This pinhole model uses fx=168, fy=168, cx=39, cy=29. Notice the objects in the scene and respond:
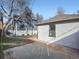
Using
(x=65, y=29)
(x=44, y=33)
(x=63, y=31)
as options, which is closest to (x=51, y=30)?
(x=44, y=33)

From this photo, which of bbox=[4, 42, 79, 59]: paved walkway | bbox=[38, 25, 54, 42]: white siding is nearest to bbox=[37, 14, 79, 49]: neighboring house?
bbox=[38, 25, 54, 42]: white siding

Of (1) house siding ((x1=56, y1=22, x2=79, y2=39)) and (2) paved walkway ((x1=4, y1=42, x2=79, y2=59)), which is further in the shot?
(1) house siding ((x1=56, y1=22, x2=79, y2=39))

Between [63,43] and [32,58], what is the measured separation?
848cm

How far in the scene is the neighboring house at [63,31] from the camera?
1675 cm

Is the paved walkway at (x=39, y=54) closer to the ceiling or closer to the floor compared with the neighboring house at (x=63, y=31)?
closer to the floor

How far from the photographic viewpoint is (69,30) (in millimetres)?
18109

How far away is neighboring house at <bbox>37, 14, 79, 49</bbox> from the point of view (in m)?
16.8

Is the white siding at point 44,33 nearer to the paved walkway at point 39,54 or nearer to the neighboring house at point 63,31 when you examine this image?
the neighboring house at point 63,31

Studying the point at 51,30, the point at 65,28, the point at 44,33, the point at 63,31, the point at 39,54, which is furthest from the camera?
the point at 44,33

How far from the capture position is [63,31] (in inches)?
763

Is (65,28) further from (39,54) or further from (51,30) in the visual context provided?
(39,54)

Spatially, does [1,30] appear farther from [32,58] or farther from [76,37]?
Result: [32,58]

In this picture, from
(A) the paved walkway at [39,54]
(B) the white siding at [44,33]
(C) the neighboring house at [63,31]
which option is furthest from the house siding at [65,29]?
(A) the paved walkway at [39,54]

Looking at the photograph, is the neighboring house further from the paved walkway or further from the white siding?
the paved walkway
